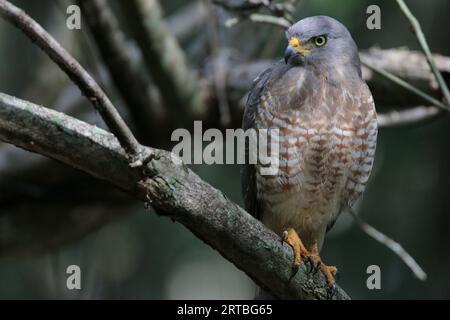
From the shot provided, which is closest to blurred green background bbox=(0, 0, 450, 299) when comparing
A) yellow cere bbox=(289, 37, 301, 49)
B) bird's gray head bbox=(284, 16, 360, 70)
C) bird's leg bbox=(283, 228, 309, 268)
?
bird's gray head bbox=(284, 16, 360, 70)

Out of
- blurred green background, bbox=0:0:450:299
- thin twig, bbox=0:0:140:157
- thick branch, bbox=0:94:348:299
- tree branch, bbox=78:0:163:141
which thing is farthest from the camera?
blurred green background, bbox=0:0:450:299

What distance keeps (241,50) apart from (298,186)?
8.82 ft

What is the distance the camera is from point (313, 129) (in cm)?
405

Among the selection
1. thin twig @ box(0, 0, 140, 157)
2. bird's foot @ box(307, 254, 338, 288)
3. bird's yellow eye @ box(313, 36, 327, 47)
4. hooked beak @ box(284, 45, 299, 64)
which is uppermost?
bird's yellow eye @ box(313, 36, 327, 47)

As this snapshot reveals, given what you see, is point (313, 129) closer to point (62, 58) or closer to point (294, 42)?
point (294, 42)

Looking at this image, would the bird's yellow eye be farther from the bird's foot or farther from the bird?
Result: the bird's foot

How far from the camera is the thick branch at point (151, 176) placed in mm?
2795

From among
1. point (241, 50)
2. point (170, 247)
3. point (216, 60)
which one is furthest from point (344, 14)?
point (170, 247)

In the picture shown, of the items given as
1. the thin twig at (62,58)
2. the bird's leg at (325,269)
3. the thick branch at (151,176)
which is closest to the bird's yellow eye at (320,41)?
the bird's leg at (325,269)

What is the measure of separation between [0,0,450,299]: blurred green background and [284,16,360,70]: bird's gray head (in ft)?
6.50

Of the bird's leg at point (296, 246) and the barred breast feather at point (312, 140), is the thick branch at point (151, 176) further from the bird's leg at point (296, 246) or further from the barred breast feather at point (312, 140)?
the barred breast feather at point (312, 140)

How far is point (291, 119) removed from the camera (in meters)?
4.07

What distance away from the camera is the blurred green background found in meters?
6.33
